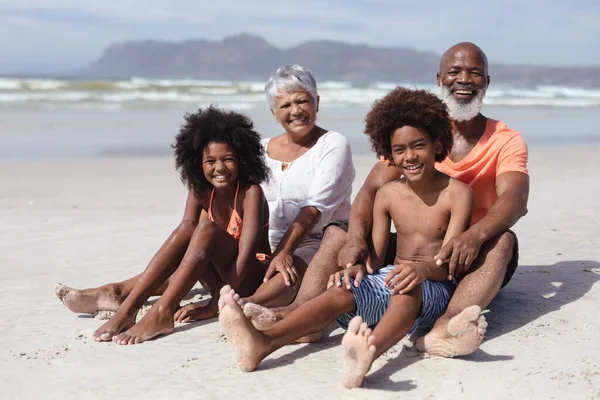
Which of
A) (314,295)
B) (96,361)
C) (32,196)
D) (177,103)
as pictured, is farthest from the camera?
(177,103)

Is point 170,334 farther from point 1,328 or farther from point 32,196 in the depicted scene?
point 32,196

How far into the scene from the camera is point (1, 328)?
420 cm

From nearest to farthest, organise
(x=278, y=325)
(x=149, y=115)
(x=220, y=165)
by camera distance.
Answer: (x=278, y=325)
(x=220, y=165)
(x=149, y=115)

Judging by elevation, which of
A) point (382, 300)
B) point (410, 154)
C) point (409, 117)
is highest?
point (409, 117)

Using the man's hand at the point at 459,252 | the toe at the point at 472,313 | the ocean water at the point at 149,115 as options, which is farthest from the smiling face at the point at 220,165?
the ocean water at the point at 149,115

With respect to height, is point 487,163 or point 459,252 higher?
point 487,163

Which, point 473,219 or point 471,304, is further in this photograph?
point 473,219

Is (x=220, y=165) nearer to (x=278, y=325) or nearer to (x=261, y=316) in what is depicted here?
(x=261, y=316)

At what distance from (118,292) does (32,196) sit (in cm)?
469

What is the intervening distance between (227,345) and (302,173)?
128 cm

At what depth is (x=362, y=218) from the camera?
13.3ft

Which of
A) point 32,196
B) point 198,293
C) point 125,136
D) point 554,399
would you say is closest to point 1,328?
point 198,293

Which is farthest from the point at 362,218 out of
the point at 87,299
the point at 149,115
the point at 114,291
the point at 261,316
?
the point at 149,115

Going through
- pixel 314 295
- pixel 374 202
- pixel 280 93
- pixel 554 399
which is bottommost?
pixel 554 399
